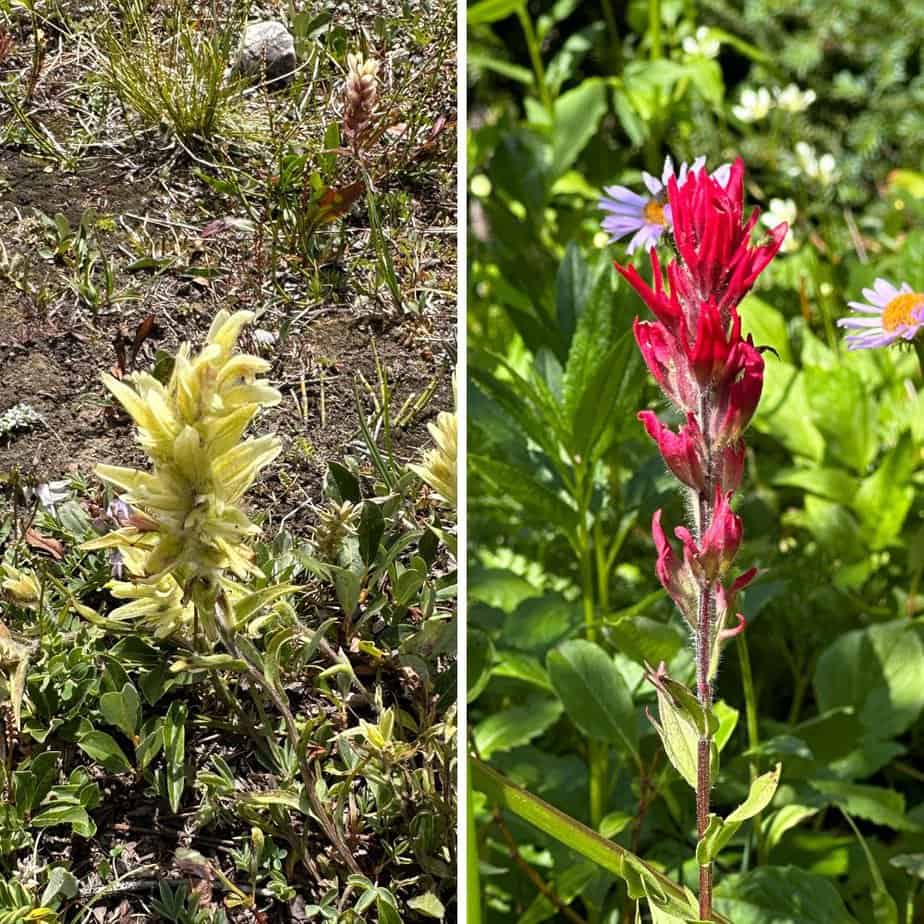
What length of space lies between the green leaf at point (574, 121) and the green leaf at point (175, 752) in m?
1.23

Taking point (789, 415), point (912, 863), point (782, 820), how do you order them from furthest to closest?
point (789, 415), point (782, 820), point (912, 863)

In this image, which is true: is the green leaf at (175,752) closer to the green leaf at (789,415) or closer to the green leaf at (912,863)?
the green leaf at (912,863)

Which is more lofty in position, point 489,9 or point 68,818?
point 489,9

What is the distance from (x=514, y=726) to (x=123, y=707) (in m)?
0.50

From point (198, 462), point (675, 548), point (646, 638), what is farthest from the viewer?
point (675, 548)

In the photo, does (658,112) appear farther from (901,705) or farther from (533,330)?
(901,705)

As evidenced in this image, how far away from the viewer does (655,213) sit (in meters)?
1.33

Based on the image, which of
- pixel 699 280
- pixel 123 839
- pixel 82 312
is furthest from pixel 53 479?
pixel 699 280

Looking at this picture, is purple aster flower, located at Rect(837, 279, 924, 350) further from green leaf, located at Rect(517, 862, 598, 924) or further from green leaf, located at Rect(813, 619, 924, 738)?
green leaf, located at Rect(517, 862, 598, 924)

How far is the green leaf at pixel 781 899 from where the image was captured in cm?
122

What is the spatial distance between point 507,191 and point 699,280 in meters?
1.27

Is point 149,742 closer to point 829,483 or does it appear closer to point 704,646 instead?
point 704,646

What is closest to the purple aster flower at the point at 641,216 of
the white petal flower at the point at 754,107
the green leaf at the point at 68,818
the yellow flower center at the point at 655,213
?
the yellow flower center at the point at 655,213

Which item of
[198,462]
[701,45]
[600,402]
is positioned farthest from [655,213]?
[701,45]
